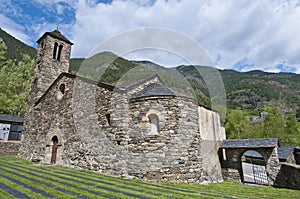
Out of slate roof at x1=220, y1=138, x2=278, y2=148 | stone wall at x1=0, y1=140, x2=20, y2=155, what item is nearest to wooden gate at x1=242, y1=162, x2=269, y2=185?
slate roof at x1=220, y1=138, x2=278, y2=148

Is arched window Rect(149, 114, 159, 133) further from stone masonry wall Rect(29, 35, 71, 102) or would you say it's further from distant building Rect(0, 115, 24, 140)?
distant building Rect(0, 115, 24, 140)

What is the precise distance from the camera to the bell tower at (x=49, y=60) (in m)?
14.1

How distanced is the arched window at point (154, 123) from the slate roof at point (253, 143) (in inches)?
227

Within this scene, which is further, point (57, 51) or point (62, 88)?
point (57, 51)

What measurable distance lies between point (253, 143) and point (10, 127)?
21.6 m

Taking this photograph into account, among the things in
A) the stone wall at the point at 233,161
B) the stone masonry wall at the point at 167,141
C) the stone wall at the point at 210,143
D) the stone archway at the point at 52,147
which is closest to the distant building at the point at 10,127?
the stone archway at the point at 52,147

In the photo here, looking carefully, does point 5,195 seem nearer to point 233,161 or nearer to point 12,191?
point 12,191

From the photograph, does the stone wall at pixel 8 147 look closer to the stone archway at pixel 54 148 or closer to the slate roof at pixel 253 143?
the stone archway at pixel 54 148

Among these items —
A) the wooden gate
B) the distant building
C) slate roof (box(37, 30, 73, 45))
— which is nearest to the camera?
the wooden gate

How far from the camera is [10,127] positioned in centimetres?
1962

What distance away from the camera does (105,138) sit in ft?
28.0

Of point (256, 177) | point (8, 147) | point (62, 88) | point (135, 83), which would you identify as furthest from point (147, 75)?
point (8, 147)

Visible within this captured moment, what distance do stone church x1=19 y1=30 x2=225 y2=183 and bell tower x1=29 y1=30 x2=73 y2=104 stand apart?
9.16 feet

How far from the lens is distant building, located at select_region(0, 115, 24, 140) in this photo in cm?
1916
